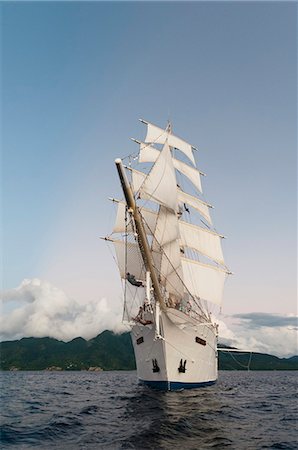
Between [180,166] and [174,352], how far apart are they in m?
32.9

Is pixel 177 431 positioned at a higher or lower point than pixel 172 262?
lower

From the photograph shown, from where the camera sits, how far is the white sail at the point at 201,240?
49.2m

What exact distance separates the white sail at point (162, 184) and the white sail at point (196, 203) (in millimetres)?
19316

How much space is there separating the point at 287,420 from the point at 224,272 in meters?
28.6

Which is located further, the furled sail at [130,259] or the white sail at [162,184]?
the furled sail at [130,259]

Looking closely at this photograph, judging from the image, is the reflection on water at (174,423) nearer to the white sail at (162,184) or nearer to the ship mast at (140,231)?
the ship mast at (140,231)

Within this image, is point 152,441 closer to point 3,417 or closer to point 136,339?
point 3,417

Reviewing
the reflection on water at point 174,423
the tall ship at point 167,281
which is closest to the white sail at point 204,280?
the tall ship at point 167,281

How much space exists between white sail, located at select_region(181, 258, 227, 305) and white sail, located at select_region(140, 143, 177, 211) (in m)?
10.9

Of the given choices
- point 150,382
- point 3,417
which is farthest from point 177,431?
point 150,382

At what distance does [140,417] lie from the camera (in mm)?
18391

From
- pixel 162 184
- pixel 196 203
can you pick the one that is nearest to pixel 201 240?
pixel 196 203

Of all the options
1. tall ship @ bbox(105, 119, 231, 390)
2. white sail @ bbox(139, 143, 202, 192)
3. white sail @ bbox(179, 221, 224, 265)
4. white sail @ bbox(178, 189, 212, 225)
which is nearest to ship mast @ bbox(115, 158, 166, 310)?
tall ship @ bbox(105, 119, 231, 390)

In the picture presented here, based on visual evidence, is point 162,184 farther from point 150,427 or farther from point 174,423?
point 150,427
